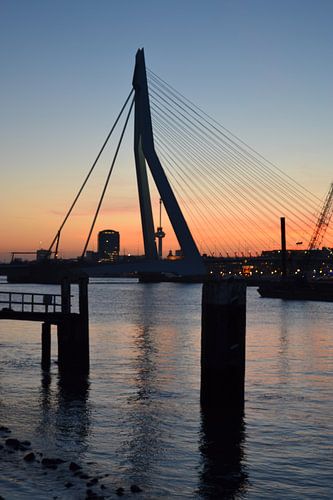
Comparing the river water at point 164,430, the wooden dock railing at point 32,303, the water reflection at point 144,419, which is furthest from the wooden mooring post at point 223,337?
the wooden dock railing at point 32,303

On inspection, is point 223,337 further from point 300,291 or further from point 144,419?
point 300,291

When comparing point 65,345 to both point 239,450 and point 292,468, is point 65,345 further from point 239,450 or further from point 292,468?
point 292,468

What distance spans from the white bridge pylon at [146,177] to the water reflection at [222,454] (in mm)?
47954

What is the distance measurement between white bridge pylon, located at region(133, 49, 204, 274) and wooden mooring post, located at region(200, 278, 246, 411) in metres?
48.5

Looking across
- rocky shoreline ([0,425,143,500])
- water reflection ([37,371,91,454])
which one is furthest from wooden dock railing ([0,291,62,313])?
rocky shoreline ([0,425,143,500])

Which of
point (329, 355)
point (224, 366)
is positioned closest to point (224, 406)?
point (224, 366)

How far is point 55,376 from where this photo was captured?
89.8 feet

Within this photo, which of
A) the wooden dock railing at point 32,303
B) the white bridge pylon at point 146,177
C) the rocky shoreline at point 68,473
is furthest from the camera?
the white bridge pylon at point 146,177

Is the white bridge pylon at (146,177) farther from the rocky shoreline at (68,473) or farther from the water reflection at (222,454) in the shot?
the rocky shoreline at (68,473)

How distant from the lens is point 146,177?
79.0 metres

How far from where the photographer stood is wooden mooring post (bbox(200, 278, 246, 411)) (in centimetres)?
1812

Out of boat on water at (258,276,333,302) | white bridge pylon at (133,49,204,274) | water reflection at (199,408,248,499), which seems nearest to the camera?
water reflection at (199,408,248,499)

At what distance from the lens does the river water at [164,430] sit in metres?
14.3

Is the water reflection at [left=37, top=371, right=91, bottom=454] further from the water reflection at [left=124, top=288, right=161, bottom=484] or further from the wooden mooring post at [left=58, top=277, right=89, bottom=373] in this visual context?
the water reflection at [left=124, top=288, right=161, bottom=484]
